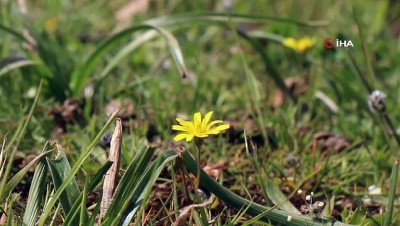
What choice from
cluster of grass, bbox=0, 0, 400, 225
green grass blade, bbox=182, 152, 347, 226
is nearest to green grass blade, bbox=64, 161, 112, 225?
cluster of grass, bbox=0, 0, 400, 225

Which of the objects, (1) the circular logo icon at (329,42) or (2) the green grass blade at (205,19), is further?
(1) the circular logo icon at (329,42)

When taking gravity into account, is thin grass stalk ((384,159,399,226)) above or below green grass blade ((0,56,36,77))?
below

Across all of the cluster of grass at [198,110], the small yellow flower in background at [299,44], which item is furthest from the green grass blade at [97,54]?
the small yellow flower in background at [299,44]

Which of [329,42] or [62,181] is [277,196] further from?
[329,42]

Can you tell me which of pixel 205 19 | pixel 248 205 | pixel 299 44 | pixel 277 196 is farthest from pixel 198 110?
pixel 248 205

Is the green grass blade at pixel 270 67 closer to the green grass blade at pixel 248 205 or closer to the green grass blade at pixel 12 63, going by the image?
the green grass blade at pixel 12 63

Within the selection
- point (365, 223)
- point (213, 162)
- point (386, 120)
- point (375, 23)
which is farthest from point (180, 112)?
point (375, 23)

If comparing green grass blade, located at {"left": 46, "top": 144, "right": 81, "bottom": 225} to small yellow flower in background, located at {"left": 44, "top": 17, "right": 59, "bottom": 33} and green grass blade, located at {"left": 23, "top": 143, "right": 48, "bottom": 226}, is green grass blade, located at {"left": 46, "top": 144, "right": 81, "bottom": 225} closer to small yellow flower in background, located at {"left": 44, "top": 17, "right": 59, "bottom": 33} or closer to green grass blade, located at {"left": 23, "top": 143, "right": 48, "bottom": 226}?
green grass blade, located at {"left": 23, "top": 143, "right": 48, "bottom": 226}
